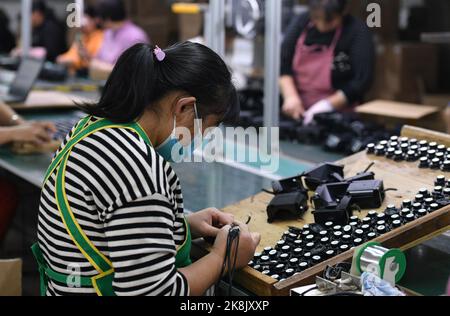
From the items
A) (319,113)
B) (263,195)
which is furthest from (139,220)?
(319,113)

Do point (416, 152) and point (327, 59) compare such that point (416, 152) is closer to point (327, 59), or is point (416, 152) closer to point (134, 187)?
point (134, 187)

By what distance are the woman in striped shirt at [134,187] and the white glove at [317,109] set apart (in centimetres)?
181

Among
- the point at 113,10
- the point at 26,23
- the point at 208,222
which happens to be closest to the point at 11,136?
the point at 208,222

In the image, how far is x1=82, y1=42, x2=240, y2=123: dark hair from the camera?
1618mm

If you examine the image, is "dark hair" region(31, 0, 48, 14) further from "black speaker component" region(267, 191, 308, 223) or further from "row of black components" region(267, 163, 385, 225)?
"black speaker component" region(267, 191, 308, 223)

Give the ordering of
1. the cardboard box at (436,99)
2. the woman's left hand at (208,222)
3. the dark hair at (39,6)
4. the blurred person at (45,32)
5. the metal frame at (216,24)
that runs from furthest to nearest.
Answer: the dark hair at (39,6) → the blurred person at (45,32) → the cardboard box at (436,99) → the metal frame at (216,24) → the woman's left hand at (208,222)

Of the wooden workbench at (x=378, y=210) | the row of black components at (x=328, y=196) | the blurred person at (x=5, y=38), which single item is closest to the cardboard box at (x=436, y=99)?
the wooden workbench at (x=378, y=210)

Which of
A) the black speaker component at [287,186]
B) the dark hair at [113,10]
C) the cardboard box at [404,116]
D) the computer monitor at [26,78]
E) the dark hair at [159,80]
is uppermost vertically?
the dark hair at [113,10]

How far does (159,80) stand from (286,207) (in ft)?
2.03

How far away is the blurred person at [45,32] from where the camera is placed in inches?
285

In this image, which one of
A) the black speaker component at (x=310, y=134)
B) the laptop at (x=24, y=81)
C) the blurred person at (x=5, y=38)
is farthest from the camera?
the blurred person at (x=5, y=38)

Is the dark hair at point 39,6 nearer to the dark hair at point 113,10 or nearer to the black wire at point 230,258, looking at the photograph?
the dark hair at point 113,10

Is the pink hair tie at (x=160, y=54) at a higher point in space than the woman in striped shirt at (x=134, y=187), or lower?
higher

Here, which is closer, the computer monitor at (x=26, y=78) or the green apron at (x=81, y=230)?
the green apron at (x=81, y=230)
